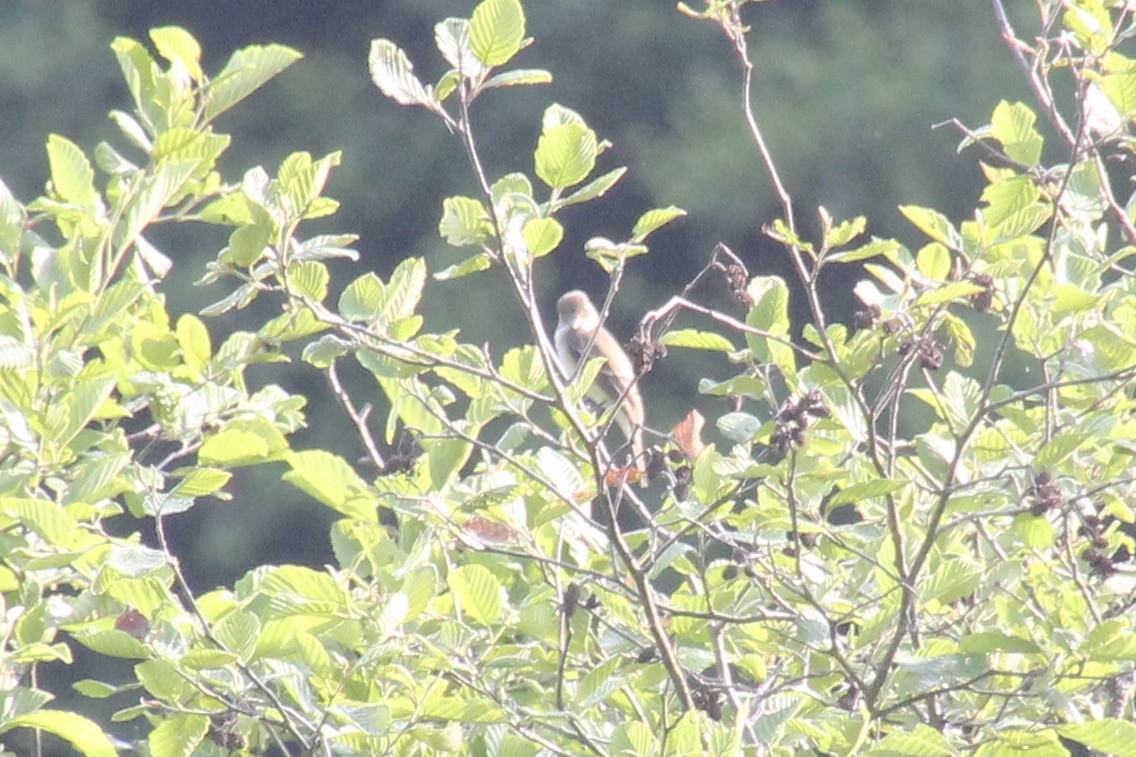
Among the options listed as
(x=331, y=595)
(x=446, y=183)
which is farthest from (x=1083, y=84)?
(x=446, y=183)

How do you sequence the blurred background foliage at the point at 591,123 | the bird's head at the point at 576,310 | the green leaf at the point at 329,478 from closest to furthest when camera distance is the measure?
the green leaf at the point at 329,478, the bird's head at the point at 576,310, the blurred background foliage at the point at 591,123

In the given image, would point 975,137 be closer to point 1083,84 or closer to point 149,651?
point 1083,84

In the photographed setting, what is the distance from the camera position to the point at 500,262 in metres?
1.30

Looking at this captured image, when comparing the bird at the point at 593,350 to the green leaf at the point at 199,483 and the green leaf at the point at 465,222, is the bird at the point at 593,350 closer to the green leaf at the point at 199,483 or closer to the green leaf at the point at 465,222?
the green leaf at the point at 199,483

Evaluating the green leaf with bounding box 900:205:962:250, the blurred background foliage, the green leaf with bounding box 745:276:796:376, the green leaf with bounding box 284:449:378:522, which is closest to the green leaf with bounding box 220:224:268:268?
the green leaf with bounding box 284:449:378:522

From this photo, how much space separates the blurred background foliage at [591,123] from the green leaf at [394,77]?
5707mm

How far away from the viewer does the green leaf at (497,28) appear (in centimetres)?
127

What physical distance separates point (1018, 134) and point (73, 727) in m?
0.96

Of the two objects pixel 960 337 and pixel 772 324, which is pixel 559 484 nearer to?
pixel 772 324

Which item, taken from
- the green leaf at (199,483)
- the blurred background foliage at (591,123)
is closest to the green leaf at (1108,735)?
the green leaf at (199,483)

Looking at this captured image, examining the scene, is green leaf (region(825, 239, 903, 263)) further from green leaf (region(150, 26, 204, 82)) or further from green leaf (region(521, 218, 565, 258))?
green leaf (region(150, 26, 204, 82))

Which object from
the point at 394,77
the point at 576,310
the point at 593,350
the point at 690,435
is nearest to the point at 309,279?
the point at 394,77

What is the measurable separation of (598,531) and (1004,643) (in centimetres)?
72

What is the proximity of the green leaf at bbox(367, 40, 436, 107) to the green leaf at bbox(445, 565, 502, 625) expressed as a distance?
445 millimetres
